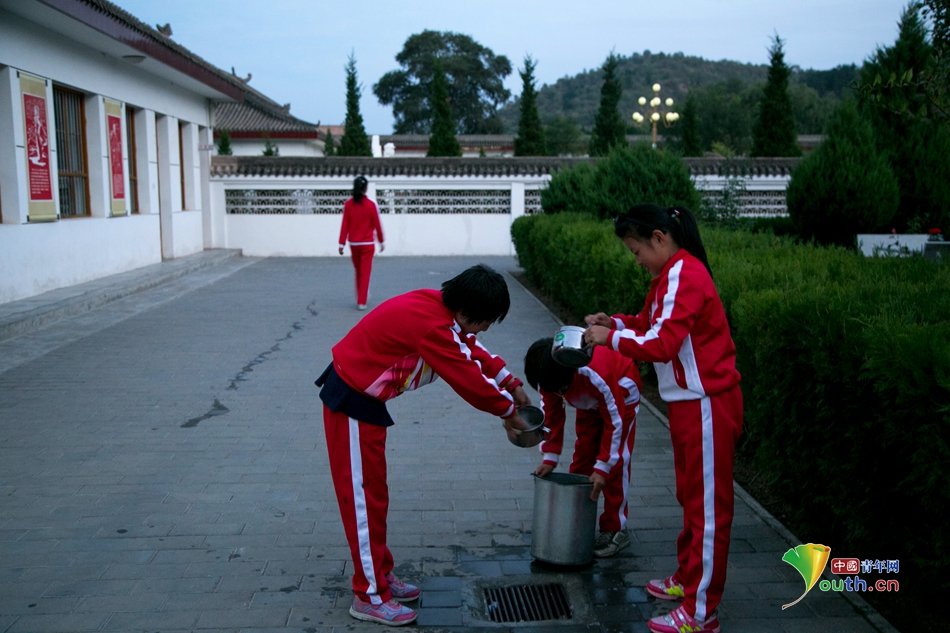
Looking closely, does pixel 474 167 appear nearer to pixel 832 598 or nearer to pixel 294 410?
pixel 294 410

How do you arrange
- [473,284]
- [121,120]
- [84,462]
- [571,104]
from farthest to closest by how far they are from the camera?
[571,104] → [121,120] → [84,462] → [473,284]

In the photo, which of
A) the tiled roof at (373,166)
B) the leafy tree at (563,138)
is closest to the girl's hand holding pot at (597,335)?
the tiled roof at (373,166)

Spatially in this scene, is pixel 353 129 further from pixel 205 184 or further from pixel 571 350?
pixel 571 350

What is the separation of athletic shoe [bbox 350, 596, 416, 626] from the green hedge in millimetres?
1881

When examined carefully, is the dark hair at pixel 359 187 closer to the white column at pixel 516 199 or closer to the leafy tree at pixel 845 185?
the leafy tree at pixel 845 185

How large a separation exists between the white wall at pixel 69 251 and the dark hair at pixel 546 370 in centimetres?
899

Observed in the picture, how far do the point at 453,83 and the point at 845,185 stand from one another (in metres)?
55.2

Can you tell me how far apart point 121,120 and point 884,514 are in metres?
14.4

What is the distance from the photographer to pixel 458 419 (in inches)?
251

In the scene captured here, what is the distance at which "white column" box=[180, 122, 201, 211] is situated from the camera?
62.2 ft

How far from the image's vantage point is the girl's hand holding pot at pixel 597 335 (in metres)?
3.00

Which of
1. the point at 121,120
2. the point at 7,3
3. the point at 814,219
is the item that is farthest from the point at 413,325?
the point at 121,120

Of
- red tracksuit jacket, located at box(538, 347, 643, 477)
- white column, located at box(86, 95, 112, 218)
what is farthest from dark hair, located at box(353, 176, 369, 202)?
red tracksuit jacket, located at box(538, 347, 643, 477)

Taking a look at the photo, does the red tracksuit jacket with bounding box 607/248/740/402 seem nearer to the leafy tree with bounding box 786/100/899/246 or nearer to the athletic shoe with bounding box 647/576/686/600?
the athletic shoe with bounding box 647/576/686/600
